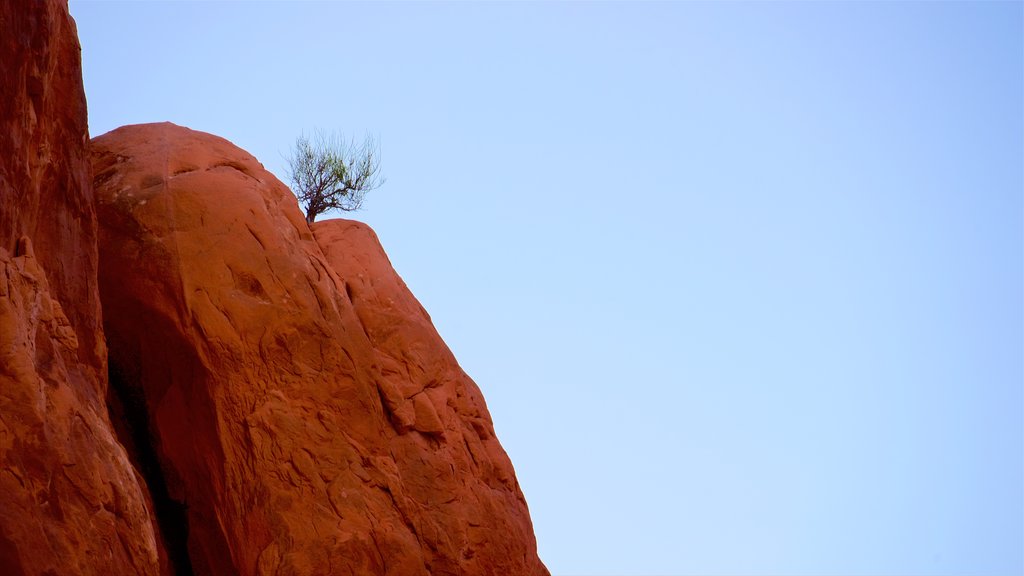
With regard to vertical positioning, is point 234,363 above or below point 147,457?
above

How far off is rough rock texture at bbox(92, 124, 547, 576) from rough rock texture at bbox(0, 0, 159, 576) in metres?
0.91

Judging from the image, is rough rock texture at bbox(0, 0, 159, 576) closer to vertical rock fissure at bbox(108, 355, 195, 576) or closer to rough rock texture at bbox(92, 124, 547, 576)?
rough rock texture at bbox(92, 124, 547, 576)

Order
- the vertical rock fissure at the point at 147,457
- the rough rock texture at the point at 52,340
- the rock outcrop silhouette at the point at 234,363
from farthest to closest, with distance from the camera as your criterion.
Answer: the vertical rock fissure at the point at 147,457
the rock outcrop silhouette at the point at 234,363
the rough rock texture at the point at 52,340

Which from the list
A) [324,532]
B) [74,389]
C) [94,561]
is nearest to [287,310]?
[324,532]

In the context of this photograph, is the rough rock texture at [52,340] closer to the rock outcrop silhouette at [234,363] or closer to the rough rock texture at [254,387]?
the rock outcrop silhouette at [234,363]

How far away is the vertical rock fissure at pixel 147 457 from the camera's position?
32.8 feet

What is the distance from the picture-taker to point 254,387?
9797 millimetres

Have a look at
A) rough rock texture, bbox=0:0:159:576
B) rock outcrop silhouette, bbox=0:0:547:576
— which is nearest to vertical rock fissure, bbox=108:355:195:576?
rock outcrop silhouette, bbox=0:0:547:576

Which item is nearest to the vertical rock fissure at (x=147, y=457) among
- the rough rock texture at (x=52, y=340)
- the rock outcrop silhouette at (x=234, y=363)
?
the rock outcrop silhouette at (x=234, y=363)

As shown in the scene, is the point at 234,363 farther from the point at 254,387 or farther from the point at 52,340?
the point at 52,340

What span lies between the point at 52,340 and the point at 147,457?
2.89 metres

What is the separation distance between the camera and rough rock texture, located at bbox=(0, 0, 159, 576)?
658 centimetres

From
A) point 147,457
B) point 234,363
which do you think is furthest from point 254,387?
point 147,457

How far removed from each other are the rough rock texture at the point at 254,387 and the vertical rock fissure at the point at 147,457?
4cm
